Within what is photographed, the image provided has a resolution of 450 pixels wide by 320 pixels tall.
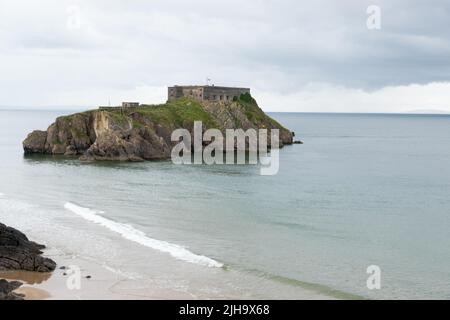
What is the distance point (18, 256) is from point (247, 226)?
18937 millimetres

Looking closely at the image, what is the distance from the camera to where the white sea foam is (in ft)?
123

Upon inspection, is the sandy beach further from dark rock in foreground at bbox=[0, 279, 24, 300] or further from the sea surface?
the sea surface

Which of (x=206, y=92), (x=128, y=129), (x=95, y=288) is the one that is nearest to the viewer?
(x=95, y=288)

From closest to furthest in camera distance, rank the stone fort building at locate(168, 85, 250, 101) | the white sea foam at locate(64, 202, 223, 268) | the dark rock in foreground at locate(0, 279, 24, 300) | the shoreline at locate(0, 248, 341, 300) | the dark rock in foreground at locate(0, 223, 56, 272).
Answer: the dark rock in foreground at locate(0, 279, 24, 300), the shoreline at locate(0, 248, 341, 300), the dark rock in foreground at locate(0, 223, 56, 272), the white sea foam at locate(64, 202, 223, 268), the stone fort building at locate(168, 85, 250, 101)

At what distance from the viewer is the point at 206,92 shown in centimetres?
14162

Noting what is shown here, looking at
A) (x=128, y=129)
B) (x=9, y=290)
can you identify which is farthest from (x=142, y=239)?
(x=128, y=129)

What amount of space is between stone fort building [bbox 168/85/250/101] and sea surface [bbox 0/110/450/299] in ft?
189

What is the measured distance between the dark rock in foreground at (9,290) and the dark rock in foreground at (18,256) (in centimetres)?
253

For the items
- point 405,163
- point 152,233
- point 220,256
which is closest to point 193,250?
point 220,256

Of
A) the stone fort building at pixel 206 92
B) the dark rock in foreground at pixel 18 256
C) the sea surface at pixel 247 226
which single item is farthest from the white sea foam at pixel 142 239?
the stone fort building at pixel 206 92

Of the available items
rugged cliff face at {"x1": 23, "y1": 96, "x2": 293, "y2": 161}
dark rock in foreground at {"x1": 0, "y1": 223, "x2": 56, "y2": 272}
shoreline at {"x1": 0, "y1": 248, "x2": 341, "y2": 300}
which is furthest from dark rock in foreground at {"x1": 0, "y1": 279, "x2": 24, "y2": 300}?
rugged cliff face at {"x1": 23, "y1": 96, "x2": 293, "y2": 161}

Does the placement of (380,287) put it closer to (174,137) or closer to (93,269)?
(93,269)

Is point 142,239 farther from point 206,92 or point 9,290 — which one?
point 206,92
